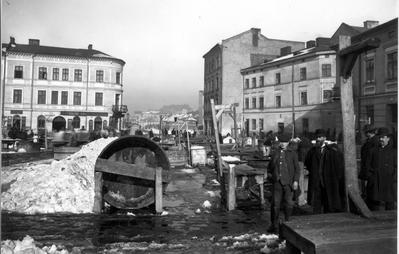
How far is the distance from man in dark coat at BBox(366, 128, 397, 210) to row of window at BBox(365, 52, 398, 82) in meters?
11.9

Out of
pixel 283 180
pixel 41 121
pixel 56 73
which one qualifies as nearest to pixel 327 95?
pixel 56 73

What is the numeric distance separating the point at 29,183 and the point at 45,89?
39593 mm

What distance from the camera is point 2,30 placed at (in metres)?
3.55

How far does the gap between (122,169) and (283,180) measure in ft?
11.1

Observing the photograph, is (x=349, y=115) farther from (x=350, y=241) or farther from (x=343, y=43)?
(x=350, y=241)

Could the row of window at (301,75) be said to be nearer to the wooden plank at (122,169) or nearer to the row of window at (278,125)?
the row of window at (278,125)

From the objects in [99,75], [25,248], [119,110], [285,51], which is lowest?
[25,248]

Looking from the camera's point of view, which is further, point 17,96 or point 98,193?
point 17,96

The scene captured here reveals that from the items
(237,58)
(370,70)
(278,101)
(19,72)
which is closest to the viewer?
(370,70)

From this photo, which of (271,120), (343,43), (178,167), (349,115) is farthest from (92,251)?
(271,120)

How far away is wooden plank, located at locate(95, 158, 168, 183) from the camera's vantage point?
26.0 ft

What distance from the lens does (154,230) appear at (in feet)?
22.9

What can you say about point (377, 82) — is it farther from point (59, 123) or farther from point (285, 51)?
point (59, 123)

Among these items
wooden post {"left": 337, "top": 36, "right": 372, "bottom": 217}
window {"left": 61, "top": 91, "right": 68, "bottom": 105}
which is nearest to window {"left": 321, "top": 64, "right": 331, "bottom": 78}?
window {"left": 61, "top": 91, "right": 68, "bottom": 105}
